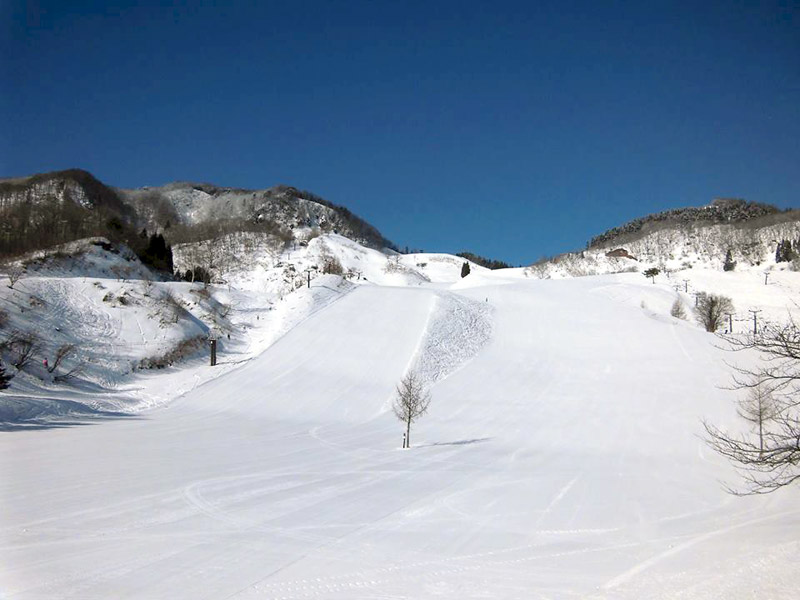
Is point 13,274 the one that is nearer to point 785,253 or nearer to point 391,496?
point 391,496

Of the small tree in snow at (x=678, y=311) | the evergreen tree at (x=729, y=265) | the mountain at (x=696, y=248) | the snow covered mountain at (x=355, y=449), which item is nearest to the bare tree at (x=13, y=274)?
the snow covered mountain at (x=355, y=449)

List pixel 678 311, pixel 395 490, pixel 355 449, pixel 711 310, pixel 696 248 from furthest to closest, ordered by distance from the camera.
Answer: pixel 696 248 → pixel 711 310 → pixel 678 311 → pixel 355 449 → pixel 395 490

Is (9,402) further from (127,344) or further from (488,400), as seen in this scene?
(488,400)

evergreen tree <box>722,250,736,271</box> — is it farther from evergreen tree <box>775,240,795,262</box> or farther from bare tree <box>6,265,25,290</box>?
bare tree <box>6,265,25,290</box>

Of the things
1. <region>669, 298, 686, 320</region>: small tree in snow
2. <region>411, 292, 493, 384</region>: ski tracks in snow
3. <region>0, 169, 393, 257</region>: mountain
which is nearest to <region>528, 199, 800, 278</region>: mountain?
<region>669, 298, 686, 320</region>: small tree in snow

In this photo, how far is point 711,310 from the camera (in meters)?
69.0

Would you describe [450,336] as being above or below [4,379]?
above

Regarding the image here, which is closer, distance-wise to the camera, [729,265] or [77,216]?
[77,216]

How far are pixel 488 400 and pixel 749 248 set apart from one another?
464 feet

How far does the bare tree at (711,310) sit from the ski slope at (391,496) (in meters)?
34.6

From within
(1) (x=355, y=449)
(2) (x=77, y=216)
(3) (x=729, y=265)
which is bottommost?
(1) (x=355, y=449)

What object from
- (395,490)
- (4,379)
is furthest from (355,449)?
(4,379)

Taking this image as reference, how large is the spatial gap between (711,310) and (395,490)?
70.1m

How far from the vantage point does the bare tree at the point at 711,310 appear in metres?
67.0
